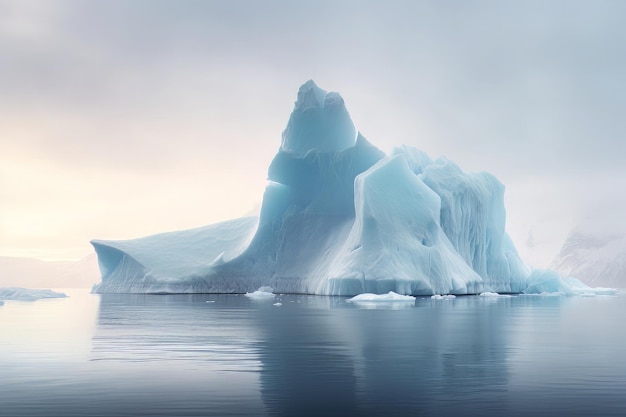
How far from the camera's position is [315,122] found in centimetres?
4272

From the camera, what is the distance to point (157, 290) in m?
44.1

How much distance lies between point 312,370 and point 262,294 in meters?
30.5

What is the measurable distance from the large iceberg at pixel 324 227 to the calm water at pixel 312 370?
1993 centimetres

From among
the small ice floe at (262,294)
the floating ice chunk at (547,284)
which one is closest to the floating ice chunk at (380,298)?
the small ice floe at (262,294)

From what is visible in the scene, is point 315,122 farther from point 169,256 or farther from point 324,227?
point 169,256

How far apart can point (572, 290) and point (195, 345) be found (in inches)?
1628

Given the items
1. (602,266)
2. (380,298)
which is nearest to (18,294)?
(380,298)

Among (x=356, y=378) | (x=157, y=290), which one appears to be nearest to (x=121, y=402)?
(x=356, y=378)

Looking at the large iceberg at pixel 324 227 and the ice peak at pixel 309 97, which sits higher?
the ice peak at pixel 309 97

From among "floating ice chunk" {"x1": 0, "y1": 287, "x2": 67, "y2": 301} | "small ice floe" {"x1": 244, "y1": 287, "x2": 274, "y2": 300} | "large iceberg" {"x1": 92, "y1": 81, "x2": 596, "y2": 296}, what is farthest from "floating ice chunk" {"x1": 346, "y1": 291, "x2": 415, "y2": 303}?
"floating ice chunk" {"x1": 0, "y1": 287, "x2": 67, "y2": 301}

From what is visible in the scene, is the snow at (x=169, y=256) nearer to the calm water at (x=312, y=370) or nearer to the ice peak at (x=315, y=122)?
the ice peak at (x=315, y=122)

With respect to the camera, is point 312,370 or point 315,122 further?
point 315,122

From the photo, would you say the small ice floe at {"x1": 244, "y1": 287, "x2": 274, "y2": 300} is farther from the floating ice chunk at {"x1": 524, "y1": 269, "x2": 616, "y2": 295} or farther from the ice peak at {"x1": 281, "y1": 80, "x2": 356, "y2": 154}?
the floating ice chunk at {"x1": 524, "y1": 269, "x2": 616, "y2": 295}

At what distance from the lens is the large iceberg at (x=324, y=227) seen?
125ft
